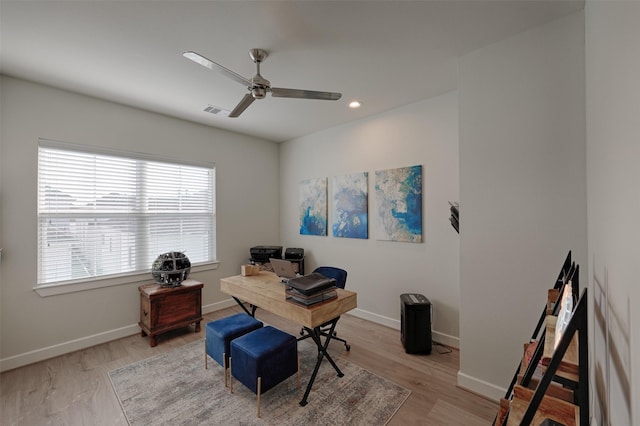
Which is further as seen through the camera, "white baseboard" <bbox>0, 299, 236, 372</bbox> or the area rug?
"white baseboard" <bbox>0, 299, 236, 372</bbox>

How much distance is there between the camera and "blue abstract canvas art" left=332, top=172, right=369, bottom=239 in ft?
12.6

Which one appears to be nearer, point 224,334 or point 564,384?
point 564,384

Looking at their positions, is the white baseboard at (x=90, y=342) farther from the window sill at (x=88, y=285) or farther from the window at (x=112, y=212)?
the window at (x=112, y=212)

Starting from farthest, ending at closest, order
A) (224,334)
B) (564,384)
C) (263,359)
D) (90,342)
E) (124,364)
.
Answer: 1. (90,342)
2. (124,364)
3. (224,334)
4. (263,359)
5. (564,384)

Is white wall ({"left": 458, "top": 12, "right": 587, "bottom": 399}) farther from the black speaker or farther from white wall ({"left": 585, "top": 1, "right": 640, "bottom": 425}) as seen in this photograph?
white wall ({"left": 585, "top": 1, "right": 640, "bottom": 425})

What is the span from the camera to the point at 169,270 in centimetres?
332

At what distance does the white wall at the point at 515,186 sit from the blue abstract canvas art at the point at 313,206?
7.81ft

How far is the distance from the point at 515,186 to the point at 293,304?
6.52ft

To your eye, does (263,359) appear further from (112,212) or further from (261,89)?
(112,212)

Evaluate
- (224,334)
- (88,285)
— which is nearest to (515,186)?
(224,334)

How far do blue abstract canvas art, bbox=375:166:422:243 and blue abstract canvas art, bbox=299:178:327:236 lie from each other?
1.01 m

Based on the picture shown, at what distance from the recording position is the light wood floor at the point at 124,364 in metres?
1.98

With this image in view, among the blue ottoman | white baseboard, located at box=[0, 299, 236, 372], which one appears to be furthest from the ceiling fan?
white baseboard, located at box=[0, 299, 236, 372]

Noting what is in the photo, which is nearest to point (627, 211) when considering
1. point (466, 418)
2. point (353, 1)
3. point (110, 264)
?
point (353, 1)
